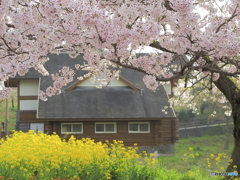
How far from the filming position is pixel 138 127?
84.3 ft

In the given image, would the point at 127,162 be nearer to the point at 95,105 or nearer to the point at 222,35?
the point at 222,35

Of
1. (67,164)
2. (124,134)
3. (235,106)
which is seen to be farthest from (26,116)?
(235,106)

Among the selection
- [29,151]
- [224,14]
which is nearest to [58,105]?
[29,151]

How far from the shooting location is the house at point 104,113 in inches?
976

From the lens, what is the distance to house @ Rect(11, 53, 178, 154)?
24.8 m

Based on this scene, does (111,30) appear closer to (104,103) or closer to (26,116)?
(104,103)

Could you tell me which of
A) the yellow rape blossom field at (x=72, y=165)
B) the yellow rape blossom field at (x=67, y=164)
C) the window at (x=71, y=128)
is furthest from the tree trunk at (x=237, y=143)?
the window at (x=71, y=128)

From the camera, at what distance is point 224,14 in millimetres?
9062

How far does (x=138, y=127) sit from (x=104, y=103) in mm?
2743

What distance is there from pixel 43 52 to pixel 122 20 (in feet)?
6.26

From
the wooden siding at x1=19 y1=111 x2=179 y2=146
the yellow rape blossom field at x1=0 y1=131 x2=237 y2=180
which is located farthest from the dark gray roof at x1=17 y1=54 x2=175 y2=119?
the yellow rape blossom field at x1=0 y1=131 x2=237 y2=180

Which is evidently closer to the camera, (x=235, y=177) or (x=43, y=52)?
(x=43, y=52)

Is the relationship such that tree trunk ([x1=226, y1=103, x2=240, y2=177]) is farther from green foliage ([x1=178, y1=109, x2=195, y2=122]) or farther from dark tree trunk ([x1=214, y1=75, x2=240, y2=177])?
green foliage ([x1=178, y1=109, x2=195, y2=122])

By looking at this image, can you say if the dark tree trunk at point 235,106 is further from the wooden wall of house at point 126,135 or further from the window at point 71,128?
the window at point 71,128
